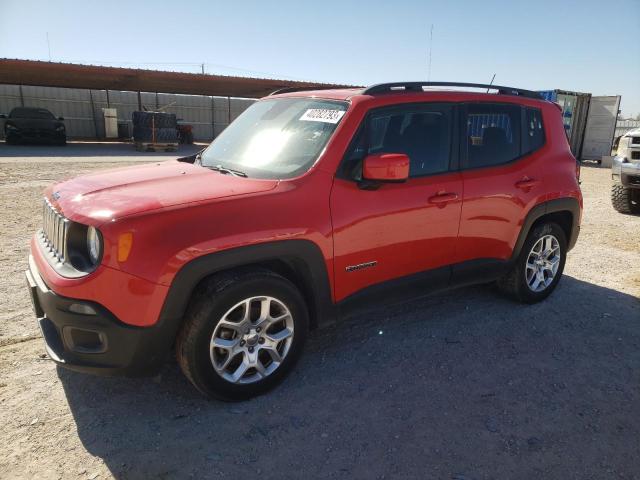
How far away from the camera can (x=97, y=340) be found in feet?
7.94

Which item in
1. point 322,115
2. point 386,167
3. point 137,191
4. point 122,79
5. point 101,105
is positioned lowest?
point 137,191

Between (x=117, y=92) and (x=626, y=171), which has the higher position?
(x=117, y=92)

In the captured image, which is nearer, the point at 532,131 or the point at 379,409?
the point at 379,409

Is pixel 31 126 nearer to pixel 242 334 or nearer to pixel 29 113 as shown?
pixel 29 113

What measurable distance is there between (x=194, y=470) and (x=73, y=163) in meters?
14.6

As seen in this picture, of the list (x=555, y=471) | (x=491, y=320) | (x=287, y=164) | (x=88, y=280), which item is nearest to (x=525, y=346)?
(x=491, y=320)

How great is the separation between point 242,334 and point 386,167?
52.4 inches

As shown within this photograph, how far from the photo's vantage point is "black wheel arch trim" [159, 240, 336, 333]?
7.98 ft

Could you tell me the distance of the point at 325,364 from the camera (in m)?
3.27

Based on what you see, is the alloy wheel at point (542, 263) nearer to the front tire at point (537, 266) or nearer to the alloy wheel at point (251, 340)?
the front tire at point (537, 266)

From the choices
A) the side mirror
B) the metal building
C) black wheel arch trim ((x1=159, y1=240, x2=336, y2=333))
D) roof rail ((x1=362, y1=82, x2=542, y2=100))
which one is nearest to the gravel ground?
black wheel arch trim ((x1=159, y1=240, x2=336, y2=333))

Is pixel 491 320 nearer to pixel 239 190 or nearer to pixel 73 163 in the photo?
pixel 239 190

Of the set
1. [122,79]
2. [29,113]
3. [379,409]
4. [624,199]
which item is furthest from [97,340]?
[122,79]

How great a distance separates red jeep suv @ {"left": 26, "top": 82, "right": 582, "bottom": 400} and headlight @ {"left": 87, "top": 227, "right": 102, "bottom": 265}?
18 millimetres
